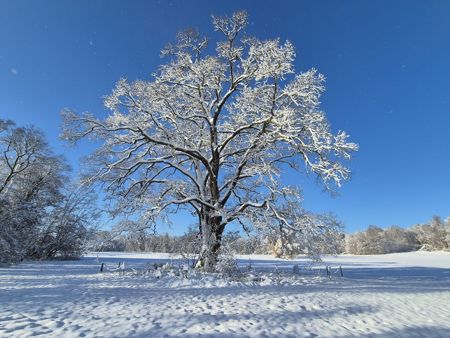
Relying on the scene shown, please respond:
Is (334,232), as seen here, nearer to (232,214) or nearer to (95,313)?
(232,214)

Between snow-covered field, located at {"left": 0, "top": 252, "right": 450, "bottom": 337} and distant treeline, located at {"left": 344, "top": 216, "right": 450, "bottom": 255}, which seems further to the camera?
distant treeline, located at {"left": 344, "top": 216, "right": 450, "bottom": 255}

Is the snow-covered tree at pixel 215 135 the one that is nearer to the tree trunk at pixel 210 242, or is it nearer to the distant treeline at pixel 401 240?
the tree trunk at pixel 210 242

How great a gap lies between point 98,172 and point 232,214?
8299 mm

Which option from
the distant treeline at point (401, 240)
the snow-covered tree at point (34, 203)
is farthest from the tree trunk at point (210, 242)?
the distant treeline at point (401, 240)

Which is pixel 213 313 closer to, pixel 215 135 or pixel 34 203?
pixel 215 135

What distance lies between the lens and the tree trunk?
1695cm

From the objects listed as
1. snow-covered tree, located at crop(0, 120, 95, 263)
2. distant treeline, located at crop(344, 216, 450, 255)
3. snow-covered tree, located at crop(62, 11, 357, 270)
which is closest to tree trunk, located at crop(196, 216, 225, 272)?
snow-covered tree, located at crop(62, 11, 357, 270)

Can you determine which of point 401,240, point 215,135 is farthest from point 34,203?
point 401,240

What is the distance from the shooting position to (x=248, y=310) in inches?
345

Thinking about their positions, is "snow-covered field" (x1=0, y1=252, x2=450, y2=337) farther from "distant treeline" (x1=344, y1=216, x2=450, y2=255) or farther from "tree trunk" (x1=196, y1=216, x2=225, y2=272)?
"distant treeline" (x1=344, y1=216, x2=450, y2=255)

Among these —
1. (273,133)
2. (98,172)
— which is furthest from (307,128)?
(98,172)

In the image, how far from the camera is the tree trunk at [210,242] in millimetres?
16953

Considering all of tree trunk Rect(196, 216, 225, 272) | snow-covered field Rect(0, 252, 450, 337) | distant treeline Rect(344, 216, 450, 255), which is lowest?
snow-covered field Rect(0, 252, 450, 337)

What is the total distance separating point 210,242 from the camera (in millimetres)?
17172
